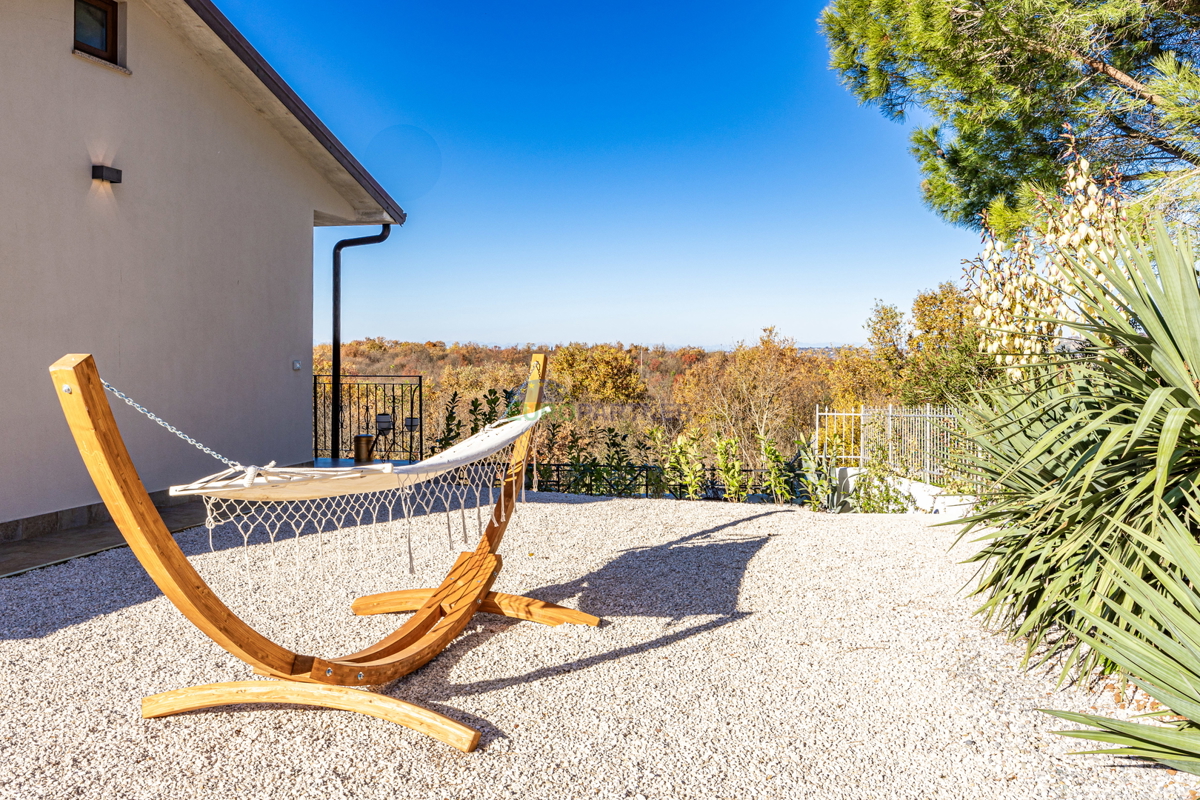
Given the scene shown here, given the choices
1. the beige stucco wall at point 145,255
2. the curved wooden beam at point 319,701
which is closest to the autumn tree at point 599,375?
the beige stucco wall at point 145,255

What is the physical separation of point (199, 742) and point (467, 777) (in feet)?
2.99

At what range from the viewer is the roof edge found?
214 inches

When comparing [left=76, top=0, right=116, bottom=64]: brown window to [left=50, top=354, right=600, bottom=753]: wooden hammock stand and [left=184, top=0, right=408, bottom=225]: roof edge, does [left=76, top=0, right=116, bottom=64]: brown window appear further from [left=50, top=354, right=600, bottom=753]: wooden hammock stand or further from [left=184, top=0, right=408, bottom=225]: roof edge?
[left=50, top=354, right=600, bottom=753]: wooden hammock stand

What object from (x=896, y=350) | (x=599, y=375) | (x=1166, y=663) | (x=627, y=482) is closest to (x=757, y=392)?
(x=627, y=482)

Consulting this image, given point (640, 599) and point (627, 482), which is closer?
point (640, 599)

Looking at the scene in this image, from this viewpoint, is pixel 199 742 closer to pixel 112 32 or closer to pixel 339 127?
pixel 112 32

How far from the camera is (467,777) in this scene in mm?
1959

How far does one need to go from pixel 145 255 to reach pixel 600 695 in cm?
519

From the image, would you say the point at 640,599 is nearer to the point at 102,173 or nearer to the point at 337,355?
the point at 102,173

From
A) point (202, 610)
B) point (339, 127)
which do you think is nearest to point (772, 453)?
point (202, 610)

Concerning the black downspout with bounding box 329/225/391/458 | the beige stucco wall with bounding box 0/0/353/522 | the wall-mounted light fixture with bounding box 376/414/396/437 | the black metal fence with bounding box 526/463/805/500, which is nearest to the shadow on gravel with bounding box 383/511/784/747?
the black metal fence with bounding box 526/463/805/500

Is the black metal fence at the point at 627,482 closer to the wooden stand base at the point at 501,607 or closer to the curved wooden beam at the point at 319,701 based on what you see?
the wooden stand base at the point at 501,607

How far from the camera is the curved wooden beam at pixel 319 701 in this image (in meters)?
2.12

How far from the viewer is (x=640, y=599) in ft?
11.7
